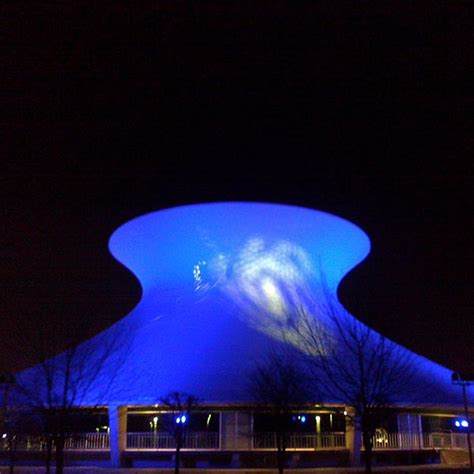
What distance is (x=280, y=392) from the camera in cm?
1989

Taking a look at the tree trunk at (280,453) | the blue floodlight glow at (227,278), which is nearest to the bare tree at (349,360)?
the blue floodlight glow at (227,278)

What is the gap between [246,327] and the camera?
2409cm

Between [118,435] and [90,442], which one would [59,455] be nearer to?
[118,435]

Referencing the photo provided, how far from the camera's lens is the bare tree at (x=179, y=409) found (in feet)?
66.6

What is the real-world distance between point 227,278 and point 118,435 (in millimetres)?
7248

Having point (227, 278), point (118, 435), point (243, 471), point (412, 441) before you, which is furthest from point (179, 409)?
point (412, 441)

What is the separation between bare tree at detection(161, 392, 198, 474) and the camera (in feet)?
66.6

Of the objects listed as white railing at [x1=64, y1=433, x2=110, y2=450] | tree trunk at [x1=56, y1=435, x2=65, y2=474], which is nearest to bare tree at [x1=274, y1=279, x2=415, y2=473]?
tree trunk at [x1=56, y1=435, x2=65, y2=474]

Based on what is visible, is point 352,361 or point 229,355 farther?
point 229,355

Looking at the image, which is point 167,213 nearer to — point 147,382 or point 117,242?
point 117,242

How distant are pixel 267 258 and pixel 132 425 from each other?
27.5 ft

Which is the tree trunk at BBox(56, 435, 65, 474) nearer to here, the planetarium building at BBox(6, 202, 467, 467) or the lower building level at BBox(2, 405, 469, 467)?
the planetarium building at BBox(6, 202, 467, 467)

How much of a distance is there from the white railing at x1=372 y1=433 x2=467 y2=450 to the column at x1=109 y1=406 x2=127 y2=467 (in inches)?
364

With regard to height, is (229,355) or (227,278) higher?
(227,278)
